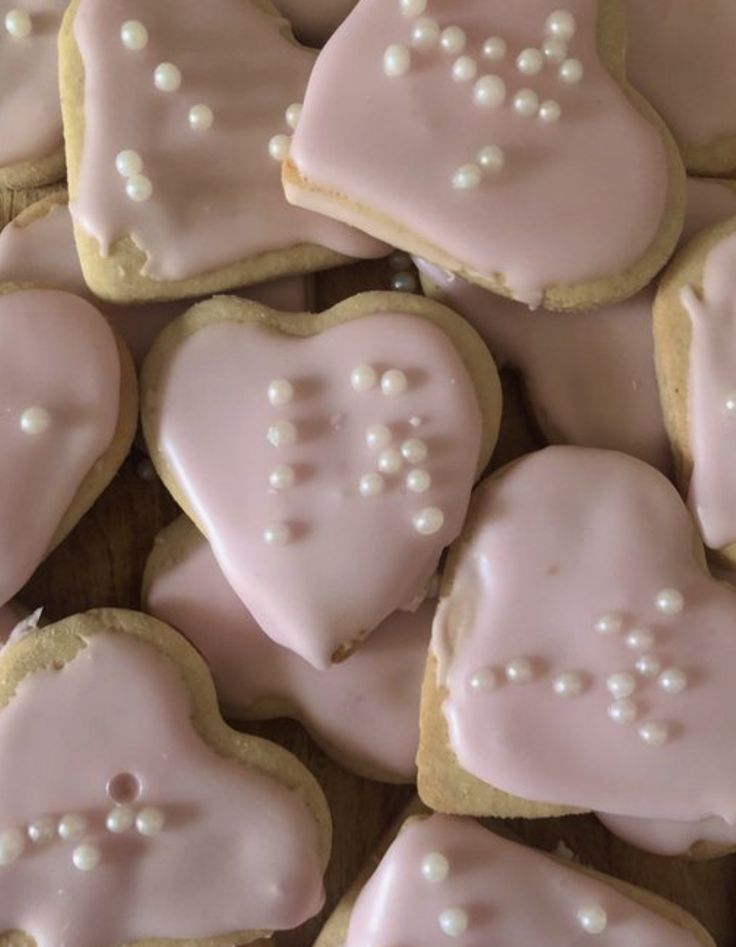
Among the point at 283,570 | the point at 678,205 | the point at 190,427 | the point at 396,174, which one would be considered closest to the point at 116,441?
the point at 190,427

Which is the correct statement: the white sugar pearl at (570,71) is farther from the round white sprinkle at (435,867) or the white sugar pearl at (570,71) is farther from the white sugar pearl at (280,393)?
the round white sprinkle at (435,867)

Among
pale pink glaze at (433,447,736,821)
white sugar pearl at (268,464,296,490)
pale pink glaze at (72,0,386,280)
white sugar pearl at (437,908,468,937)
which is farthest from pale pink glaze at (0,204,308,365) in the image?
white sugar pearl at (437,908,468,937)

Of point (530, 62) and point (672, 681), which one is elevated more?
point (530, 62)

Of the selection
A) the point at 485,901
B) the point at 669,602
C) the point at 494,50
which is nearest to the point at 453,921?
the point at 485,901

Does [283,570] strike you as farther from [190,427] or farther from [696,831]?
[696,831]

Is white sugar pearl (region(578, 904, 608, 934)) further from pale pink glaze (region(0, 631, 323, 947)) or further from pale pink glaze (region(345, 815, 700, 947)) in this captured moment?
pale pink glaze (region(0, 631, 323, 947))

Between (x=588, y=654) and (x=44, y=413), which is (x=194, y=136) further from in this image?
(x=588, y=654)
